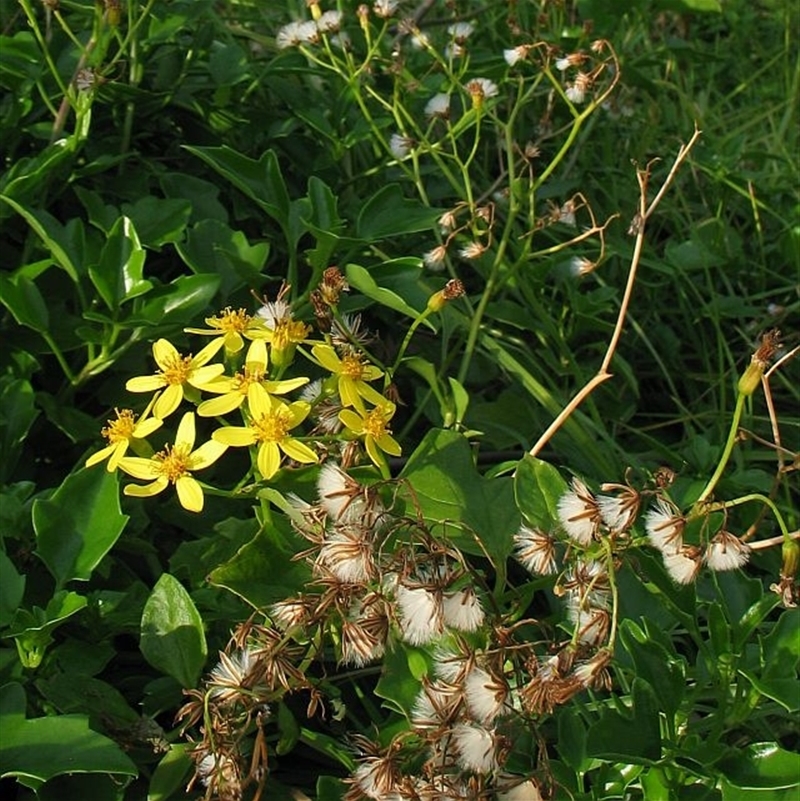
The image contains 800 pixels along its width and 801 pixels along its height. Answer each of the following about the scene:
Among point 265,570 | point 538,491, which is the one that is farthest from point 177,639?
point 538,491

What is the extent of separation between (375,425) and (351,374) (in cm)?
5

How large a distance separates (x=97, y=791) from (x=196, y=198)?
73 centimetres

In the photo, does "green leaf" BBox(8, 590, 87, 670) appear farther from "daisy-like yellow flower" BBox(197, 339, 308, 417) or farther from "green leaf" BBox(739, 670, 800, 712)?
"green leaf" BBox(739, 670, 800, 712)

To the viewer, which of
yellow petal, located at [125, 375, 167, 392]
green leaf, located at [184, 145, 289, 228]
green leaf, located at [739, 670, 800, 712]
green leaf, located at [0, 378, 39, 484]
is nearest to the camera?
green leaf, located at [739, 670, 800, 712]

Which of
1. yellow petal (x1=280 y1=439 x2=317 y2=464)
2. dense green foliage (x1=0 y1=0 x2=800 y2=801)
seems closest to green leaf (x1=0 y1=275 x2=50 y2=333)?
dense green foliage (x1=0 y1=0 x2=800 y2=801)

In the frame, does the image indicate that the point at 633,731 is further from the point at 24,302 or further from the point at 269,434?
the point at 24,302

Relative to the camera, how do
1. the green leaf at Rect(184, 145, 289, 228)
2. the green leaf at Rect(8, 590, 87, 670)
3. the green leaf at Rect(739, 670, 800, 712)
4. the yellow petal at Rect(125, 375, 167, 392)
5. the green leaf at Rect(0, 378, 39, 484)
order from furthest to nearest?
1. the green leaf at Rect(184, 145, 289, 228)
2. the green leaf at Rect(0, 378, 39, 484)
3. the yellow petal at Rect(125, 375, 167, 392)
4. the green leaf at Rect(8, 590, 87, 670)
5. the green leaf at Rect(739, 670, 800, 712)

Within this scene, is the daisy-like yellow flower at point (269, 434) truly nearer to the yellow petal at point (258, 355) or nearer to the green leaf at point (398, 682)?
the yellow petal at point (258, 355)

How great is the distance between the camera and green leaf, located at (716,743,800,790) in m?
0.85

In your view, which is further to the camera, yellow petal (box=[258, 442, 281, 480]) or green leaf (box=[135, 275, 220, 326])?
green leaf (box=[135, 275, 220, 326])

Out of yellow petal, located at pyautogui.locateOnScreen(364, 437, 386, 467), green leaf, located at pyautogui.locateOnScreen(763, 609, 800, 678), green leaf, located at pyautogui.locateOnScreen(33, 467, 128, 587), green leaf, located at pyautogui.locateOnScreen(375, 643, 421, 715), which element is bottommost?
green leaf, located at pyautogui.locateOnScreen(763, 609, 800, 678)

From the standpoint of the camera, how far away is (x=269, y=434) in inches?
38.3

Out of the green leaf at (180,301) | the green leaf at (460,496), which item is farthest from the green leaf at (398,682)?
the green leaf at (180,301)

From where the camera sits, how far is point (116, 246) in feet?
4.05
